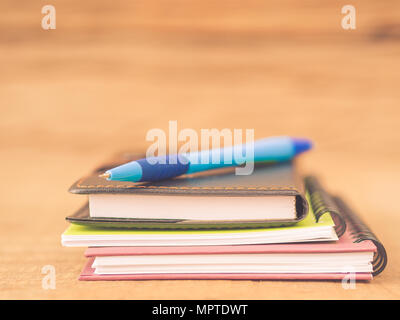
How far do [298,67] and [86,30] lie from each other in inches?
24.4

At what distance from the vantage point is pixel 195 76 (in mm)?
1464

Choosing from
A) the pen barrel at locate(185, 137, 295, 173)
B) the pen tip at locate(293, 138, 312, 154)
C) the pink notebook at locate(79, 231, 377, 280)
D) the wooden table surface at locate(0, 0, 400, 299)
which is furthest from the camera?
the wooden table surface at locate(0, 0, 400, 299)

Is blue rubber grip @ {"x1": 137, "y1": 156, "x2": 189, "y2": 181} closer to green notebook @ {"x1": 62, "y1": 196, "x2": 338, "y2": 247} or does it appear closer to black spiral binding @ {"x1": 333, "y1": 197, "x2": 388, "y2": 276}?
green notebook @ {"x1": 62, "y1": 196, "x2": 338, "y2": 247}

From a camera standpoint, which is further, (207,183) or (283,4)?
(283,4)

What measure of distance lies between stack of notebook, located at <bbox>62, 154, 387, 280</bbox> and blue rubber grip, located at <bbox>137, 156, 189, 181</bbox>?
1 centimetres

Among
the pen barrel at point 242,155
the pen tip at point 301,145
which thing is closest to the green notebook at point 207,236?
the pen barrel at point 242,155

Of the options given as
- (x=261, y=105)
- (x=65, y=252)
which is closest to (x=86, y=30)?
(x=261, y=105)

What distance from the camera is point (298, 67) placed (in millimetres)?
1443

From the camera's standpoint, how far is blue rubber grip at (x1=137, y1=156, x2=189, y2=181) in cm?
60

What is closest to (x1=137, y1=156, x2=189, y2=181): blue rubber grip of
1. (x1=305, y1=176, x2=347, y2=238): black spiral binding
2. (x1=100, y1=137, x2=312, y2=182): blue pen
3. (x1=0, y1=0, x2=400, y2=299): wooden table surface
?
(x1=100, y1=137, x2=312, y2=182): blue pen
